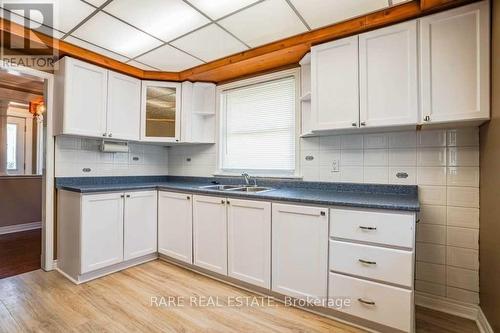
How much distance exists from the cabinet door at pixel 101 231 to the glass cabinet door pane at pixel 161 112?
3.22 feet

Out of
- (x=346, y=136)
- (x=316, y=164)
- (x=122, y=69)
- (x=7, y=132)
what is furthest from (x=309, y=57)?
(x=7, y=132)

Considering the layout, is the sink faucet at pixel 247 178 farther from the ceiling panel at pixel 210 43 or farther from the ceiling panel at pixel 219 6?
the ceiling panel at pixel 219 6

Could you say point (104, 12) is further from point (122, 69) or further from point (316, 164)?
point (316, 164)

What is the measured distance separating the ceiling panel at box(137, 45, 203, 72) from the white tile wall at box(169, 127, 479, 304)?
6.39 ft

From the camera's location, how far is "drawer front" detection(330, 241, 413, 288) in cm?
161

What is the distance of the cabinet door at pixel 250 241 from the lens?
2.16 metres

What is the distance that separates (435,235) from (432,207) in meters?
0.23

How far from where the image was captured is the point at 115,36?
230 centimetres

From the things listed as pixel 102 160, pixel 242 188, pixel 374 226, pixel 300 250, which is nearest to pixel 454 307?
pixel 374 226

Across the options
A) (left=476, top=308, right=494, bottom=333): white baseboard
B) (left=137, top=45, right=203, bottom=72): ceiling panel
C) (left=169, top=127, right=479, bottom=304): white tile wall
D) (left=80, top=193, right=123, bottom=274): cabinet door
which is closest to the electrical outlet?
(left=169, top=127, right=479, bottom=304): white tile wall

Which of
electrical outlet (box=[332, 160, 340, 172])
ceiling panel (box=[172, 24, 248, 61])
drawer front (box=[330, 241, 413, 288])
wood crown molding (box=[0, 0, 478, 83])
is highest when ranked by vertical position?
ceiling panel (box=[172, 24, 248, 61])

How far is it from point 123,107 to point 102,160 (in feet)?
2.38

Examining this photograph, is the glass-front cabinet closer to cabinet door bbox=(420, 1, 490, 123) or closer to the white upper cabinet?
Result: the white upper cabinet

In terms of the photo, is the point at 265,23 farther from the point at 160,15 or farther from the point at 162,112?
the point at 162,112
